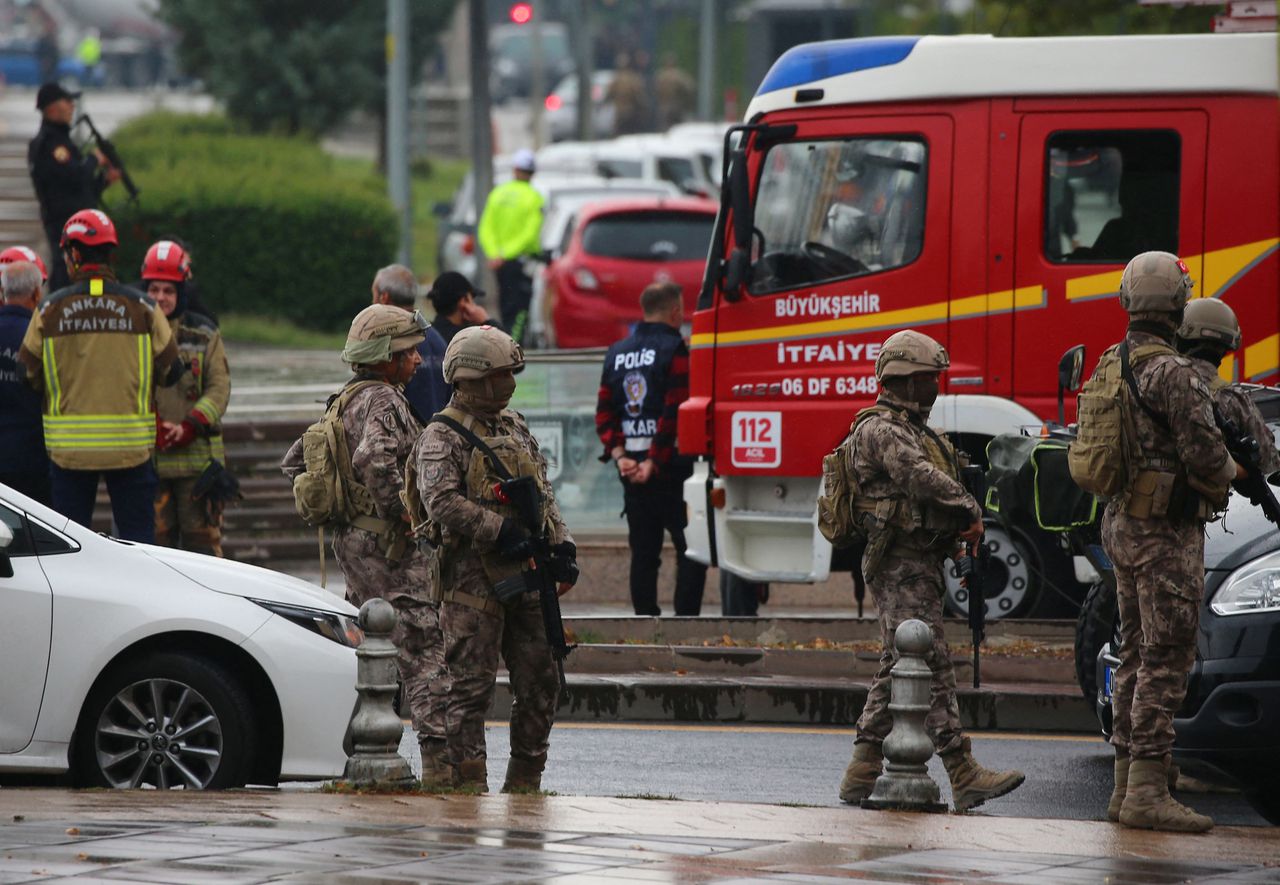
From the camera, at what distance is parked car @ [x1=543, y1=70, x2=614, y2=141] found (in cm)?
4994

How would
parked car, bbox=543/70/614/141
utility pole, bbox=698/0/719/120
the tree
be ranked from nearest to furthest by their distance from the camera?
the tree, utility pole, bbox=698/0/719/120, parked car, bbox=543/70/614/141

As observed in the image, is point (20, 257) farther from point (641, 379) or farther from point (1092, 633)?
point (1092, 633)

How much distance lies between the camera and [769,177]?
1197 cm

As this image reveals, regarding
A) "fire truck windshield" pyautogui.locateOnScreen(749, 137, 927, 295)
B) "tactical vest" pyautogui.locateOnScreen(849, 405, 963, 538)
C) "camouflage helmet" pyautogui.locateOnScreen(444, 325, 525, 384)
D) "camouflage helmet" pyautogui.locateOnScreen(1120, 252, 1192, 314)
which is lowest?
"tactical vest" pyautogui.locateOnScreen(849, 405, 963, 538)

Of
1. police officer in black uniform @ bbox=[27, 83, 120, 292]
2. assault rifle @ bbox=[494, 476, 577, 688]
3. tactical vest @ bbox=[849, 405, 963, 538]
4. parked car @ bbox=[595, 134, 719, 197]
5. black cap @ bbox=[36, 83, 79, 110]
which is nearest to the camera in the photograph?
assault rifle @ bbox=[494, 476, 577, 688]

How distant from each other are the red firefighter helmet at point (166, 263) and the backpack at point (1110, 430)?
217 inches

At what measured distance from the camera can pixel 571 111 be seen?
55.6 metres

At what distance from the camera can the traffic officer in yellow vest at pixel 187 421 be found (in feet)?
37.9

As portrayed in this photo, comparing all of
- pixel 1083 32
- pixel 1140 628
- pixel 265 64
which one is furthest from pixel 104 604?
pixel 265 64

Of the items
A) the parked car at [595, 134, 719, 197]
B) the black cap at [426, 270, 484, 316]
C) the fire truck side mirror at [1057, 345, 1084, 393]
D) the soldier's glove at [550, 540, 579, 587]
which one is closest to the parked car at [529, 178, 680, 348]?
the parked car at [595, 134, 719, 197]

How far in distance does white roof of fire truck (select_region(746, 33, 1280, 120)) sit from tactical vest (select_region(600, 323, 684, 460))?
1397 mm

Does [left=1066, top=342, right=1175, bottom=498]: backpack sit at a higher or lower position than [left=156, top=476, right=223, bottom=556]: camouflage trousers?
higher

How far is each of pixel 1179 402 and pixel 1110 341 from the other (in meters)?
3.91

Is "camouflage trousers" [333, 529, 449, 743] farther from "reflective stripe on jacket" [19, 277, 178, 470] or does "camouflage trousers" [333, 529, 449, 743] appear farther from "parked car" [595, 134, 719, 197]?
"parked car" [595, 134, 719, 197]
